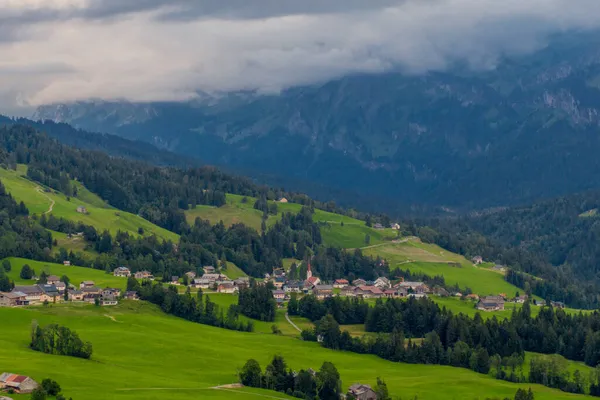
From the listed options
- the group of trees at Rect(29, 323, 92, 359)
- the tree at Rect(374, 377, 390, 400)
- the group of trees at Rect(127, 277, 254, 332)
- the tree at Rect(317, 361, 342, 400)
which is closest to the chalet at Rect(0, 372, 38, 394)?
the group of trees at Rect(29, 323, 92, 359)

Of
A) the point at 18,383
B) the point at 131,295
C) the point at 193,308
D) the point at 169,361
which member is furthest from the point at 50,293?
the point at 18,383

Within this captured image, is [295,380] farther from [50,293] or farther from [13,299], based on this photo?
[50,293]

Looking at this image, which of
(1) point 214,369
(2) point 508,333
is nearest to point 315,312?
(2) point 508,333

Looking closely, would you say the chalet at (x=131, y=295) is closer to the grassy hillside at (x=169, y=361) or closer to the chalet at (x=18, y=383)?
the grassy hillside at (x=169, y=361)

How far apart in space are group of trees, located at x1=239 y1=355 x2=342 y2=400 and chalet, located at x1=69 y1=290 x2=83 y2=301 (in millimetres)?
65091

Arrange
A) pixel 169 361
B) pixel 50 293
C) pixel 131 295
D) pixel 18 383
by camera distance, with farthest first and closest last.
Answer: pixel 131 295 < pixel 50 293 < pixel 169 361 < pixel 18 383

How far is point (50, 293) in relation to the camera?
190 m

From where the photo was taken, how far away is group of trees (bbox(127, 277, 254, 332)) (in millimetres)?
185000

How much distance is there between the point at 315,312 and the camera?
Answer: 19812 cm

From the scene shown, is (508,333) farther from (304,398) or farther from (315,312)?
(304,398)

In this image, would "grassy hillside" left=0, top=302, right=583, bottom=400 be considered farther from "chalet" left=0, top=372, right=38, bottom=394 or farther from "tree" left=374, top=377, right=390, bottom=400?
"tree" left=374, top=377, right=390, bottom=400

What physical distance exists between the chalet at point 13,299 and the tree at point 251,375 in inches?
2528

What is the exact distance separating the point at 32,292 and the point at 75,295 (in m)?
8.45

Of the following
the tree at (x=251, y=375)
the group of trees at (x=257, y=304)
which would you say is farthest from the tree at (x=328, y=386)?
the group of trees at (x=257, y=304)
